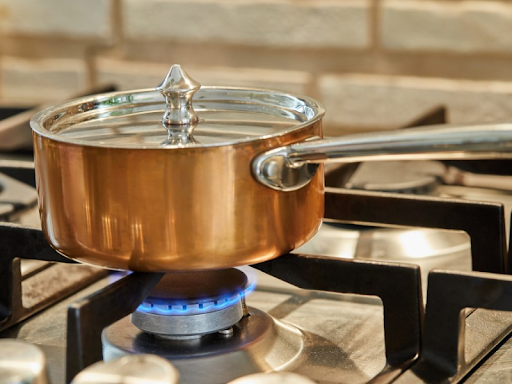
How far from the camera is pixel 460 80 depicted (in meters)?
1.02

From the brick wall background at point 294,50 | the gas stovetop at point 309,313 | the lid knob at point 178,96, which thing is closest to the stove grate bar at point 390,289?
the gas stovetop at point 309,313

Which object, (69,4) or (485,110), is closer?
(485,110)

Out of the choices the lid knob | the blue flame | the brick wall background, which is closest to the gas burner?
the blue flame

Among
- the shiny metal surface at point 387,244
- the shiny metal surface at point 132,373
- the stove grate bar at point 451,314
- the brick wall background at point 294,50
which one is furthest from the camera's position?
the brick wall background at point 294,50

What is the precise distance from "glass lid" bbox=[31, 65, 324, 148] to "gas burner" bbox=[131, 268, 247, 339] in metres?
0.09

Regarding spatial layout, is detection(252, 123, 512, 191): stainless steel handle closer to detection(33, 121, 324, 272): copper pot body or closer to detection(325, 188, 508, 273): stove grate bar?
detection(33, 121, 324, 272): copper pot body

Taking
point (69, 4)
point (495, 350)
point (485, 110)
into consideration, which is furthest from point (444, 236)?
point (69, 4)

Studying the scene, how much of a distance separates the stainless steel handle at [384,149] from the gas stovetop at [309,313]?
0.08 m

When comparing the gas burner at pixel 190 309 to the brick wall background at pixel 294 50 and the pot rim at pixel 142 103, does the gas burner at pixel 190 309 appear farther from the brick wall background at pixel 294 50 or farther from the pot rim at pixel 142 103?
the brick wall background at pixel 294 50

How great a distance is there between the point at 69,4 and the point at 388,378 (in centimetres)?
89

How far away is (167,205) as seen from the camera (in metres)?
0.45

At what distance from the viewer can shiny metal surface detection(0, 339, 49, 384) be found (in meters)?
0.38

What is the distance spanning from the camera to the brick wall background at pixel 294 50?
3.30 ft

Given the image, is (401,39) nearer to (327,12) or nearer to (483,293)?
(327,12)
